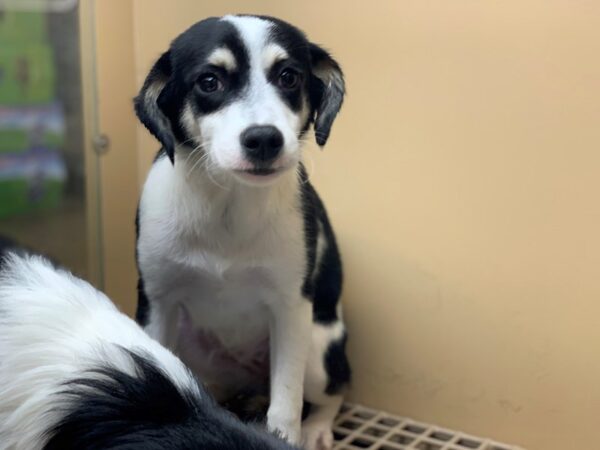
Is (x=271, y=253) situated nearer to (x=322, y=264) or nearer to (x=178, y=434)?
(x=322, y=264)

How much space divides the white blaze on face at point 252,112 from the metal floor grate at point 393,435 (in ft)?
1.88

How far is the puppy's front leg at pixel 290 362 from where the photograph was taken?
4.16ft

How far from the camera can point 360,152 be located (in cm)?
152

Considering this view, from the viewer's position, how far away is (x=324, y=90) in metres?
1.25

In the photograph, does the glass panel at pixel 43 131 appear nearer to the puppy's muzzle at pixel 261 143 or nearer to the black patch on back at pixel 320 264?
the black patch on back at pixel 320 264

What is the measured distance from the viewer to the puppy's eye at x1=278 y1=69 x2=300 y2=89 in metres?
1.17

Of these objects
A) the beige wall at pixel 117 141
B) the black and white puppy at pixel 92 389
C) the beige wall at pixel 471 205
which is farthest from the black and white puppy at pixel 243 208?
the beige wall at pixel 117 141

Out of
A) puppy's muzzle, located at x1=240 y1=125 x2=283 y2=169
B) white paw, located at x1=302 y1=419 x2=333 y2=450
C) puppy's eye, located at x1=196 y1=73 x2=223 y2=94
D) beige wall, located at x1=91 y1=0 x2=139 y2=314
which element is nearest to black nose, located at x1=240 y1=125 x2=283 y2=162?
puppy's muzzle, located at x1=240 y1=125 x2=283 y2=169

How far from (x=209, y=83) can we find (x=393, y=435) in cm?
72

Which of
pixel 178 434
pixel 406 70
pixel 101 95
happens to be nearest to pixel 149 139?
pixel 101 95

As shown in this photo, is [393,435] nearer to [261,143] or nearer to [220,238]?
[220,238]

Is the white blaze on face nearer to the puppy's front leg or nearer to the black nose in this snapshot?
the black nose

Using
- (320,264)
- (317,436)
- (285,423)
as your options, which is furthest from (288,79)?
(317,436)

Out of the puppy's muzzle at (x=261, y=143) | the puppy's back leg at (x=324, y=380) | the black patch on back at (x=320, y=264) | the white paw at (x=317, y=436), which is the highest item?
the puppy's muzzle at (x=261, y=143)
